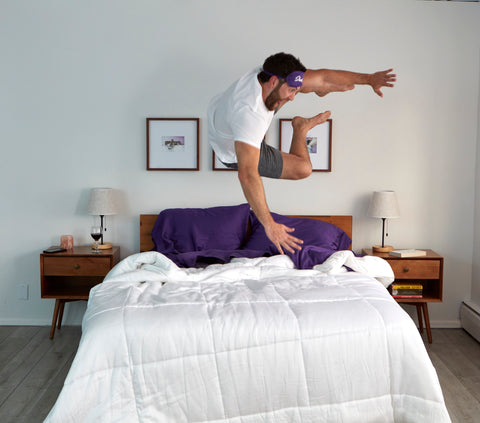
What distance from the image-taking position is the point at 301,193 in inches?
173

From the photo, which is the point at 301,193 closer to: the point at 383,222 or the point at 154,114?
the point at 383,222

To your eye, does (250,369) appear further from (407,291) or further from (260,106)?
(407,291)

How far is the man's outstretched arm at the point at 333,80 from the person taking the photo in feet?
8.39

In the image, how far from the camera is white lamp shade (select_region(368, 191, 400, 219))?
407 cm

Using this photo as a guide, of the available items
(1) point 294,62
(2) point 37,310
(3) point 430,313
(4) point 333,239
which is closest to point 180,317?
(1) point 294,62

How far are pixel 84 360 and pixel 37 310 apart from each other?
239 centimetres

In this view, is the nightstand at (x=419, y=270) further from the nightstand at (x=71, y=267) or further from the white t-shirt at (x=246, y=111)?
the nightstand at (x=71, y=267)

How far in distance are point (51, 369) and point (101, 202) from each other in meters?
1.31

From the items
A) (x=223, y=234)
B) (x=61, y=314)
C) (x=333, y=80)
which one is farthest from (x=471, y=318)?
(x=61, y=314)

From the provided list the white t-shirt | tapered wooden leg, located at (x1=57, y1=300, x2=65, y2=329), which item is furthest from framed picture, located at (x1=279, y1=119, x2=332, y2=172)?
tapered wooden leg, located at (x1=57, y1=300, x2=65, y2=329)

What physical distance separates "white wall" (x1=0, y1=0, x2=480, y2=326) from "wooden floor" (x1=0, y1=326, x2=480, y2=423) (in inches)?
12.6

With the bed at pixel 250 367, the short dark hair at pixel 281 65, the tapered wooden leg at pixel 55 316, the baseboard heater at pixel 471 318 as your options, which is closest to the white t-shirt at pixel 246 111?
the short dark hair at pixel 281 65

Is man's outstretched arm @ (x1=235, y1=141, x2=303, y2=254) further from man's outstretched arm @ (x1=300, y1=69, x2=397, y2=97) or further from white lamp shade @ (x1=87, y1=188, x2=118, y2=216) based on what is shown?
white lamp shade @ (x1=87, y1=188, x2=118, y2=216)

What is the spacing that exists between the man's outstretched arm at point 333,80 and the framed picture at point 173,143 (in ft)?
5.96
